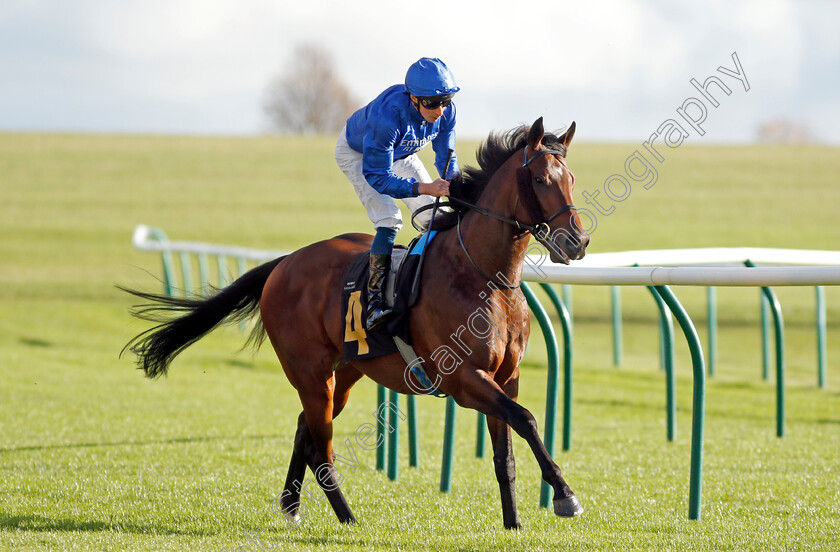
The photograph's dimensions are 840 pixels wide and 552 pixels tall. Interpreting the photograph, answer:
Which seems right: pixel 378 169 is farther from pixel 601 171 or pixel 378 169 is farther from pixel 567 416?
pixel 601 171

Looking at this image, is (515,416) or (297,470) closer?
(515,416)

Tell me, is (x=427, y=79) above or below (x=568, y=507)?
above

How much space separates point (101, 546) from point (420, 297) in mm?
1712

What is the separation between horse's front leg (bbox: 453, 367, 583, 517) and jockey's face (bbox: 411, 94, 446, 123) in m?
1.16

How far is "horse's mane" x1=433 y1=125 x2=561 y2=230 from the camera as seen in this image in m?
4.13

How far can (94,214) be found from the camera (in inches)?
1052

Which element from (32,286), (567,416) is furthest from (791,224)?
(567,416)

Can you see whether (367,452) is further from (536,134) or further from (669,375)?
(536,134)

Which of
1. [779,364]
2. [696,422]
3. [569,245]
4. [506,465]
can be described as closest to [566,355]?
[696,422]

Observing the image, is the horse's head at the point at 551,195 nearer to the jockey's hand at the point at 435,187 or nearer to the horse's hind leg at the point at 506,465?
the jockey's hand at the point at 435,187

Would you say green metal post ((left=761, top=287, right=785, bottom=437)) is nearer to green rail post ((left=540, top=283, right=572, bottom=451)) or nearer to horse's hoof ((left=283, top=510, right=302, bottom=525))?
green rail post ((left=540, top=283, right=572, bottom=451))

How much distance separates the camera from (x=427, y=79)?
13.5 ft

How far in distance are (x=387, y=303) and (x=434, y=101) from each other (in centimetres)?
93

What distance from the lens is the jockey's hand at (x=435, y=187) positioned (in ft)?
13.4
